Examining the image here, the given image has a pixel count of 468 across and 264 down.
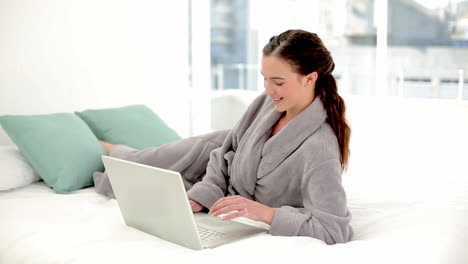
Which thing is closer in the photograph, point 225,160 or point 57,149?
point 225,160

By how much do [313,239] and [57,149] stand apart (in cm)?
139

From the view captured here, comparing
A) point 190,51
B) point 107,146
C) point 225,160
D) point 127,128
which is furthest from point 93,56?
point 225,160

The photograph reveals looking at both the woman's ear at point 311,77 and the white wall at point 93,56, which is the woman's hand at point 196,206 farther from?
the white wall at point 93,56

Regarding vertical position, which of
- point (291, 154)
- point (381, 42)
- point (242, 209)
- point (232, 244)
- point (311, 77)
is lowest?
point (232, 244)

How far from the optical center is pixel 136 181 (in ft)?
6.31

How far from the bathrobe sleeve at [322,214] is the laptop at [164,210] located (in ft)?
0.41

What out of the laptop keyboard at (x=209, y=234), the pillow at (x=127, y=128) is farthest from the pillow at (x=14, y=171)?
the laptop keyboard at (x=209, y=234)

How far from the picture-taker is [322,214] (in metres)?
1.93

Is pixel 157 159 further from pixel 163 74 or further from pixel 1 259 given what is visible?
pixel 163 74

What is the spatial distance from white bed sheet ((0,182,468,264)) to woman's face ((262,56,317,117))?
1.57 feet

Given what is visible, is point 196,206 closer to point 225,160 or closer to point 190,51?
point 225,160

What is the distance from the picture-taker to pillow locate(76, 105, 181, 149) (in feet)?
10.2

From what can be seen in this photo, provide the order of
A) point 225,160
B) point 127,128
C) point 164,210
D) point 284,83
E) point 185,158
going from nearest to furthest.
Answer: point 164,210 → point 284,83 → point 225,160 → point 185,158 → point 127,128

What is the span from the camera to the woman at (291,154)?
194 cm
